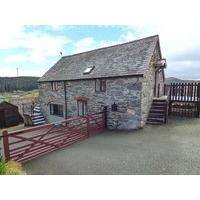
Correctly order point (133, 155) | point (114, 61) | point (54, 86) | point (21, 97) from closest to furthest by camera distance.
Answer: point (133, 155)
point (114, 61)
point (54, 86)
point (21, 97)

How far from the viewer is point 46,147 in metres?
8.38

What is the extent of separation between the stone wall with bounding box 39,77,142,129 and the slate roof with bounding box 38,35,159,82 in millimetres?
551

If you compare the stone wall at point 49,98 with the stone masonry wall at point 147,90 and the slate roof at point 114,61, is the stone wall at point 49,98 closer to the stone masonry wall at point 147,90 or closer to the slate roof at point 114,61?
the slate roof at point 114,61

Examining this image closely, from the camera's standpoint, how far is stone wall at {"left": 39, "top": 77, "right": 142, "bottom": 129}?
1065 cm

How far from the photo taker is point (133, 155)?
7102 mm

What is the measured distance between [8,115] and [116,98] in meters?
15.5

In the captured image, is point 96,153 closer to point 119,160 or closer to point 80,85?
point 119,160

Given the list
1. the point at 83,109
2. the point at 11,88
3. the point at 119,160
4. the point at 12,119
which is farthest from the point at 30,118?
the point at 11,88

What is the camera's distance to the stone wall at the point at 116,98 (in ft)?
34.9


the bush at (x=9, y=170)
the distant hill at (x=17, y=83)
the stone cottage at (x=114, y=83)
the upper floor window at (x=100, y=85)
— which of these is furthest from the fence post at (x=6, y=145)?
the distant hill at (x=17, y=83)

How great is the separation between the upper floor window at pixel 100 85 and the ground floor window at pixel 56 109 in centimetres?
533

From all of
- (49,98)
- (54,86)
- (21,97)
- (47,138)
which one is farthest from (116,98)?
(21,97)

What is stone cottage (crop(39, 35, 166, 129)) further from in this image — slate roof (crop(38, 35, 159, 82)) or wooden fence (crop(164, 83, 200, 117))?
wooden fence (crop(164, 83, 200, 117))

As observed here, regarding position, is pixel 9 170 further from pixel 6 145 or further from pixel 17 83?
pixel 17 83
